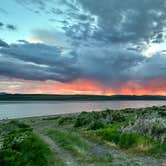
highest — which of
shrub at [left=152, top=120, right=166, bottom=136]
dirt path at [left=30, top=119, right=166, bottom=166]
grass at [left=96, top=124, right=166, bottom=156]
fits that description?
shrub at [left=152, top=120, right=166, bottom=136]

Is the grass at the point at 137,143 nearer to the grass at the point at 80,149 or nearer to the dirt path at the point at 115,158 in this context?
the dirt path at the point at 115,158

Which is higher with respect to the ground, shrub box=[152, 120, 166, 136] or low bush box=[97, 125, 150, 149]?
shrub box=[152, 120, 166, 136]

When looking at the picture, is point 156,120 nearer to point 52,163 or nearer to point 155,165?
point 155,165

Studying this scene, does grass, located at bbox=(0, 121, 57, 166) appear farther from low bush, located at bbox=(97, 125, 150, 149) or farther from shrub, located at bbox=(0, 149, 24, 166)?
low bush, located at bbox=(97, 125, 150, 149)

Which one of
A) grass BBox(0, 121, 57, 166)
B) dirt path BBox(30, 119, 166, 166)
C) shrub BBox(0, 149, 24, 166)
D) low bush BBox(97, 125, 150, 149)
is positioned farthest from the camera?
low bush BBox(97, 125, 150, 149)

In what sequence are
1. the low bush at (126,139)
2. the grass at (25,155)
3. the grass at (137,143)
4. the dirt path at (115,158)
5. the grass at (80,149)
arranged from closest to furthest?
the grass at (25,155) < the dirt path at (115,158) < the grass at (80,149) < the grass at (137,143) < the low bush at (126,139)

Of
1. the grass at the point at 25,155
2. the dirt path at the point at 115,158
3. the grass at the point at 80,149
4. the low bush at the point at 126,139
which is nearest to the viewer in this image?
the grass at the point at 25,155

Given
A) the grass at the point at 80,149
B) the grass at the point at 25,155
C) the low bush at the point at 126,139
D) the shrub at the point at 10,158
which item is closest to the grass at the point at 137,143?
the low bush at the point at 126,139

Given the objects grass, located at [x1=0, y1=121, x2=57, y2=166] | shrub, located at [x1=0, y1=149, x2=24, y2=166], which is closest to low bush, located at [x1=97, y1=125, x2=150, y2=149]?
grass, located at [x1=0, y1=121, x2=57, y2=166]

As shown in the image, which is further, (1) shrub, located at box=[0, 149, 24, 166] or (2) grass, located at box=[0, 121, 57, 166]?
(2) grass, located at box=[0, 121, 57, 166]

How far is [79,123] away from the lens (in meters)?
46.1

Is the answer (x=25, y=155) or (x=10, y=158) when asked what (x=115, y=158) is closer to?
(x=25, y=155)

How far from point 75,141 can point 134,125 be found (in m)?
5.07

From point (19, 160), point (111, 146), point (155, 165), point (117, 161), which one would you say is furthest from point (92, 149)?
point (19, 160)
